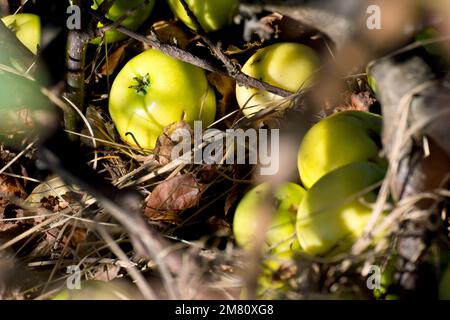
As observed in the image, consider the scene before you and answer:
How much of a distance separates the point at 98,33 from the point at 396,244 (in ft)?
2.40

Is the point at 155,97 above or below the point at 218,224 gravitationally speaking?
above

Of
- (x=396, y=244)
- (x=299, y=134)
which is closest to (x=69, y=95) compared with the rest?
(x=299, y=134)

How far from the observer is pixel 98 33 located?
3.97 ft

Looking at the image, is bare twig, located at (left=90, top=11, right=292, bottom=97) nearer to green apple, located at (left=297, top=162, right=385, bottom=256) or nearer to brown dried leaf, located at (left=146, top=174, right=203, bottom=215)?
brown dried leaf, located at (left=146, top=174, right=203, bottom=215)

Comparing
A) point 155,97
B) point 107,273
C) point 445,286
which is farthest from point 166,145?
point 445,286

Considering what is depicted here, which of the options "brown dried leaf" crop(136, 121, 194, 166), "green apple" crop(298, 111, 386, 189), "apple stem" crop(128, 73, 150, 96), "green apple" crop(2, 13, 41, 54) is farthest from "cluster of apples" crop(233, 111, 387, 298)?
"green apple" crop(2, 13, 41, 54)

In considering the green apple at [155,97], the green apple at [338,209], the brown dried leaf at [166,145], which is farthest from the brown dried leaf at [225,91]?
the green apple at [338,209]

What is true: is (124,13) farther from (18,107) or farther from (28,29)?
(18,107)

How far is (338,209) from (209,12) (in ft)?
2.20

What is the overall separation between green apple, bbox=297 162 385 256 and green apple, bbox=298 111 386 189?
6 centimetres

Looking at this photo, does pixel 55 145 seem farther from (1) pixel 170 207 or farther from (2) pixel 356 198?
(2) pixel 356 198

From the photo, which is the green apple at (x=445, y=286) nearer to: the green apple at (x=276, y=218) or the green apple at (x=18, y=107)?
the green apple at (x=276, y=218)

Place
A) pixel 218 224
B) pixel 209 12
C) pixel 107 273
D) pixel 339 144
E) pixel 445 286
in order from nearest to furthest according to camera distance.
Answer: pixel 445 286 < pixel 339 144 < pixel 107 273 < pixel 218 224 < pixel 209 12

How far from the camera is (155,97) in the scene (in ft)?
4.21
